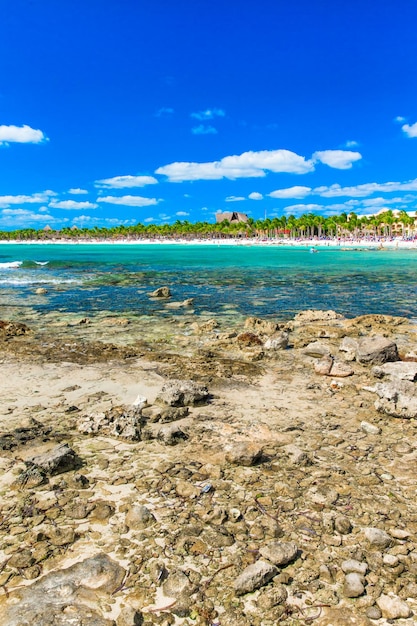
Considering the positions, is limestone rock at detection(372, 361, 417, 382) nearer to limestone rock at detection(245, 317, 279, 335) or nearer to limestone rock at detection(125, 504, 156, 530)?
limestone rock at detection(245, 317, 279, 335)

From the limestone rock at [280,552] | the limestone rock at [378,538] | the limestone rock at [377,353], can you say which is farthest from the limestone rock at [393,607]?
the limestone rock at [377,353]

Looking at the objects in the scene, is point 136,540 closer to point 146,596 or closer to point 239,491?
point 146,596

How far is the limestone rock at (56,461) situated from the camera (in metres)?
5.81

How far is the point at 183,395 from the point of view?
8648mm

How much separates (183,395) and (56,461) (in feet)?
10.6

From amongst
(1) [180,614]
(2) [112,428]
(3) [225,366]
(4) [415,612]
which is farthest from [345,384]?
(1) [180,614]

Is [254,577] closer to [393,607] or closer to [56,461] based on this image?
[393,607]

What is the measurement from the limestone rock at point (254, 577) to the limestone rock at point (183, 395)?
4.65 m

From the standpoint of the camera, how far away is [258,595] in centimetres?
386

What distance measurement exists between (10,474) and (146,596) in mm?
3031

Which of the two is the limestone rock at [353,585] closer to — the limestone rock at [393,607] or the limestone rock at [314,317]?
the limestone rock at [393,607]

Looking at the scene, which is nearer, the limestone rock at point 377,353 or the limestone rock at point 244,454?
the limestone rock at point 244,454

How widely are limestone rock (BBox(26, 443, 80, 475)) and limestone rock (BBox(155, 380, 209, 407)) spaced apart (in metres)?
2.67

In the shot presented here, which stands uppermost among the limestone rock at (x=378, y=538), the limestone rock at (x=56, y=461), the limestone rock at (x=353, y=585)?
the limestone rock at (x=56, y=461)
